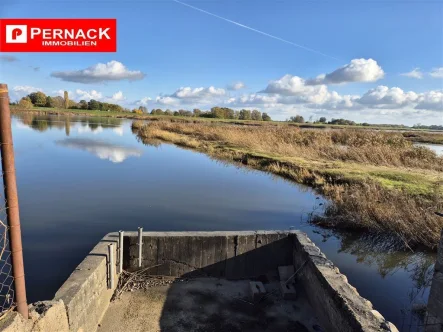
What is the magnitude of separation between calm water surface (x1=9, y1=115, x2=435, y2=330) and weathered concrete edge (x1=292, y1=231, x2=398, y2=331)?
1993 mm

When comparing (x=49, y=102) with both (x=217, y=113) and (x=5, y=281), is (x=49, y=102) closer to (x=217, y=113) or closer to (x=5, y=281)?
(x=217, y=113)

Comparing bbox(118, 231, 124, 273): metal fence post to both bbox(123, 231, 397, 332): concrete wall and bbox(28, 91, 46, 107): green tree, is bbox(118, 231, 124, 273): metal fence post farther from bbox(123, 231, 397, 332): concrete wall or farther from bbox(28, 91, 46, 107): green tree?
bbox(28, 91, 46, 107): green tree

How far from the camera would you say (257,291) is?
552 cm

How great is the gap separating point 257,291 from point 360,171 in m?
11.2

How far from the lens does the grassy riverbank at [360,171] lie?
8.80 metres

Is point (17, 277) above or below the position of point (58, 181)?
above

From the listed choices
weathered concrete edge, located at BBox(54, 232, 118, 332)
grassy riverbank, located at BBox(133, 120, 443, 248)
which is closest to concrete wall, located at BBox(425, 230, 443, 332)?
weathered concrete edge, located at BBox(54, 232, 118, 332)

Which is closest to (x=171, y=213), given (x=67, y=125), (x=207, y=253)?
(x=207, y=253)

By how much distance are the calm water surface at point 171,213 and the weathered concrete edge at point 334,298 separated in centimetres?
199

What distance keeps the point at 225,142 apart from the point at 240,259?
24.1 meters

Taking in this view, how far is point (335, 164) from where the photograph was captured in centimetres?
1728

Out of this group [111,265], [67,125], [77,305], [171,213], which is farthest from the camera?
[67,125]

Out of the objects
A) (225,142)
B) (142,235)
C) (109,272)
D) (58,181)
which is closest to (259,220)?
(142,235)

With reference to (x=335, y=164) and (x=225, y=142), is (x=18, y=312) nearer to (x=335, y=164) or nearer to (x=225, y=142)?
(x=335, y=164)
